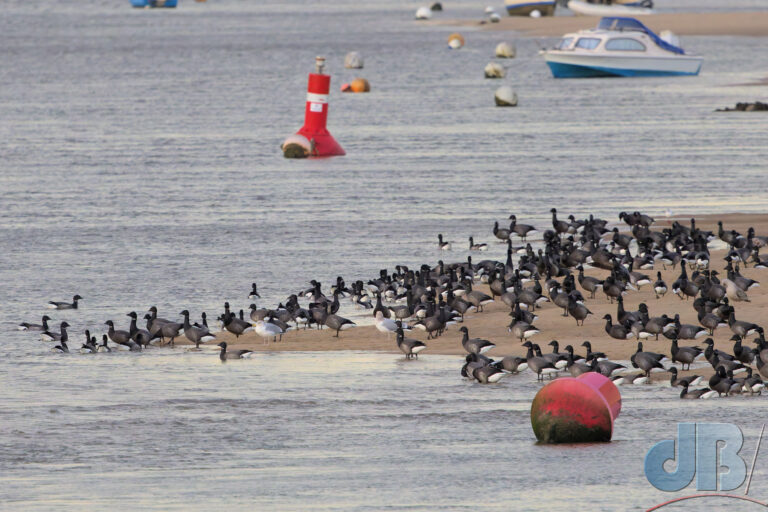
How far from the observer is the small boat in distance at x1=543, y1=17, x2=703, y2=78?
8788 cm

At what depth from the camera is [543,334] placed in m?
24.1

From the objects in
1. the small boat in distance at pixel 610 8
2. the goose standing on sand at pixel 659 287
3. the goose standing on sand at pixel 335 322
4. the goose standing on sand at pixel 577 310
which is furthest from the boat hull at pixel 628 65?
the goose standing on sand at pixel 335 322

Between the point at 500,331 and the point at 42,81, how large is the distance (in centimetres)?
7604

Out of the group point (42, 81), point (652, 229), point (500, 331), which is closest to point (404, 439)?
point (500, 331)

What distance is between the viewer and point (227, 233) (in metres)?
36.4

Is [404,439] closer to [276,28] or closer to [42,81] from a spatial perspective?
[42,81]

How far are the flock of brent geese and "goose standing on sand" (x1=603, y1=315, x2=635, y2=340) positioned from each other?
0.07ft

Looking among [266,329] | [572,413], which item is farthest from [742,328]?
[266,329]

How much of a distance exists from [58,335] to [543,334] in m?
8.01

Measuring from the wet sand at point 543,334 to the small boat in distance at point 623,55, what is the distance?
62180 mm

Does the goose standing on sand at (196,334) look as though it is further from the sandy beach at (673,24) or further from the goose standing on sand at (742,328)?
the sandy beach at (673,24)

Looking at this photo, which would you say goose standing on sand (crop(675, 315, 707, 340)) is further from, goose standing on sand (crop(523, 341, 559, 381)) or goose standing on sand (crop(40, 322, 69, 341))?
goose standing on sand (crop(40, 322, 69, 341))

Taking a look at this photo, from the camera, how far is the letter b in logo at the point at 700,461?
15891 millimetres

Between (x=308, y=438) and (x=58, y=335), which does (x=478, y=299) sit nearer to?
(x=58, y=335)
